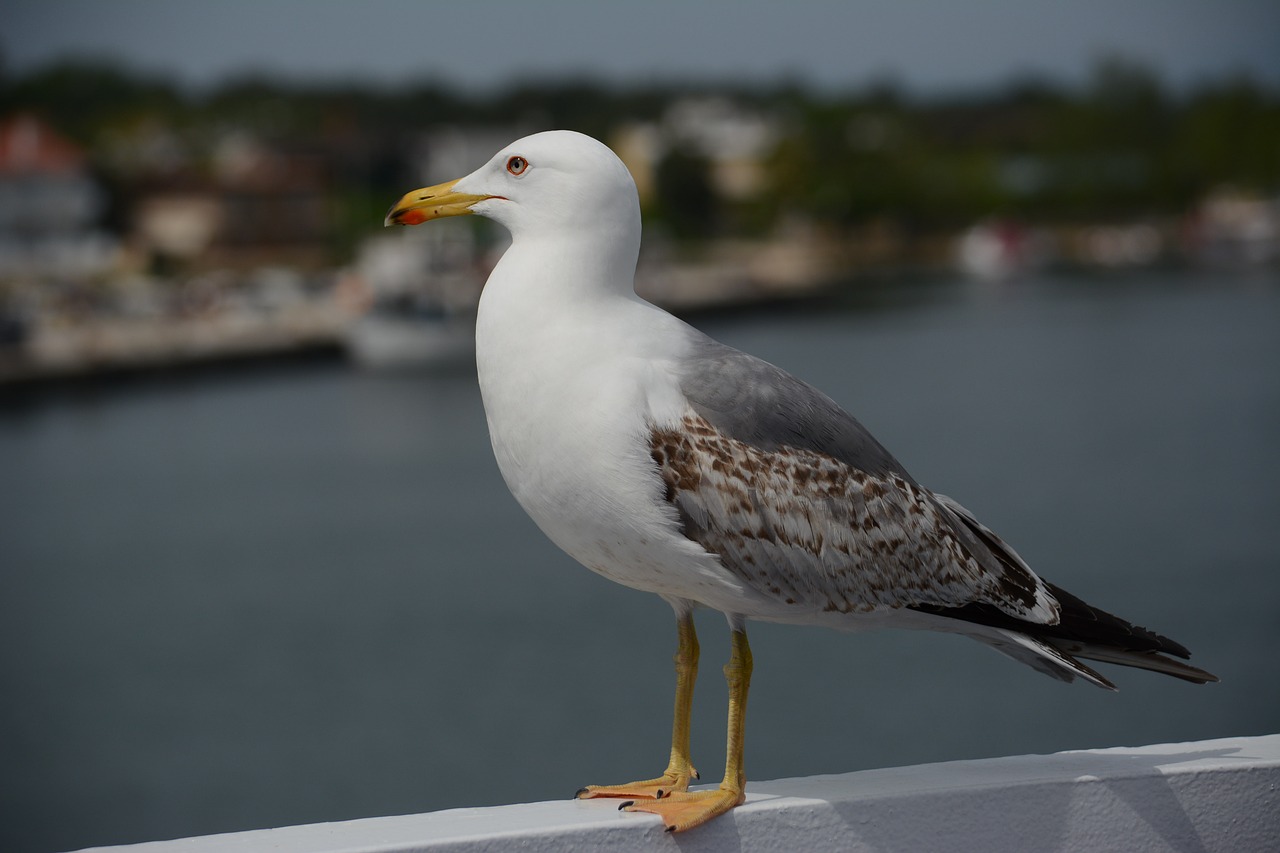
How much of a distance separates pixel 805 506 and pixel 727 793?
0.60m

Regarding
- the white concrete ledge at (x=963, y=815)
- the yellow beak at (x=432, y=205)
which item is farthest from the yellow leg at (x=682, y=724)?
the yellow beak at (x=432, y=205)

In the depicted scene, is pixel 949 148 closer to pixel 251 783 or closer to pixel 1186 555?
pixel 1186 555

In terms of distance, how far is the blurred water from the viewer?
51.4 ft

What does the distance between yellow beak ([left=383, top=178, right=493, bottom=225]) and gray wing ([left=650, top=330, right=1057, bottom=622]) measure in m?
0.59

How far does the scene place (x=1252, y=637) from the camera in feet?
63.8

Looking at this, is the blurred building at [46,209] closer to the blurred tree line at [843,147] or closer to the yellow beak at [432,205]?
the blurred tree line at [843,147]

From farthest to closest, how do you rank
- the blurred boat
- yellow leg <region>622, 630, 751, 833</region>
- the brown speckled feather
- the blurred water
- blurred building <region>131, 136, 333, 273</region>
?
blurred building <region>131, 136, 333, 273</region>, the blurred boat, the blurred water, the brown speckled feather, yellow leg <region>622, 630, 751, 833</region>

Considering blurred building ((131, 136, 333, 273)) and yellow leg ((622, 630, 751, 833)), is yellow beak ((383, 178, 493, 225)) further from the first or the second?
blurred building ((131, 136, 333, 273))

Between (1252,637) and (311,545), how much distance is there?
50.1ft

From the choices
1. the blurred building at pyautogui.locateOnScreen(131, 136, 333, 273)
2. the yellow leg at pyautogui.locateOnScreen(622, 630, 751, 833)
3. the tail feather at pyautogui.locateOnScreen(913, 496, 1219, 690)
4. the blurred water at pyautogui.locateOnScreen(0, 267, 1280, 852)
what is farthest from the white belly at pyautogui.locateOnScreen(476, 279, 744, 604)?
the blurred building at pyautogui.locateOnScreen(131, 136, 333, 273)

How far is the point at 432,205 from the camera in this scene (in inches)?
129

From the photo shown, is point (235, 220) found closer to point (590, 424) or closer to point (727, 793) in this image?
point (590, 424)

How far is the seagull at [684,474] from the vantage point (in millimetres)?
2963

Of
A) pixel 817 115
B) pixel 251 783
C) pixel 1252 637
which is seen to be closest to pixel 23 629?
pixel 251 783
